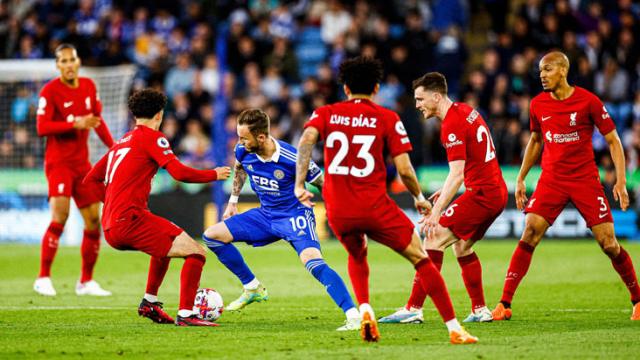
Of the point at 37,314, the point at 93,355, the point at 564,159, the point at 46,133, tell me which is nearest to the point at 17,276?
the point at 46,133

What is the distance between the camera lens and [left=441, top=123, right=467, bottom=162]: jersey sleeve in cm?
716

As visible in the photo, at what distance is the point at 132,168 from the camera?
24.7ft

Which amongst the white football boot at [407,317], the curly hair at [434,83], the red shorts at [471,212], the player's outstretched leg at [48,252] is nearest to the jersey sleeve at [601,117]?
the red shorts at [471,212]

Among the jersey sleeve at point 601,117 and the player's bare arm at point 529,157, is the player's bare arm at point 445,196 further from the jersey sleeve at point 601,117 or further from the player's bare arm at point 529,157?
the jersey sleeve at point 601,117

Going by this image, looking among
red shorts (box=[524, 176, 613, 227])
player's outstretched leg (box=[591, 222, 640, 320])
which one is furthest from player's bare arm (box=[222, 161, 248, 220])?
player's outstretched leg (box=[591, 222, 640, 320])

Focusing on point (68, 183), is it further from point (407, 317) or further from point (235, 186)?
point (407, 317)

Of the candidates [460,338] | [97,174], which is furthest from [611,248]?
[97,174]

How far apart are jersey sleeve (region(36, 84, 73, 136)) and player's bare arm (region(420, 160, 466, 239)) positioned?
5136mm

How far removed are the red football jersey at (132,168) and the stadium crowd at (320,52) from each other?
10.5 m

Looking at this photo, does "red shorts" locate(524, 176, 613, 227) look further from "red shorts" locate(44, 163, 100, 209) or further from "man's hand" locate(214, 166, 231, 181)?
"red shorts" locate(44, 163, 100, 209)

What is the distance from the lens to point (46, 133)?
10.2m

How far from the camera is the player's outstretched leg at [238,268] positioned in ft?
25.6

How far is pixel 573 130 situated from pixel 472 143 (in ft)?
3.71

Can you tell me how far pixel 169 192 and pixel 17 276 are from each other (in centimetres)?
587
